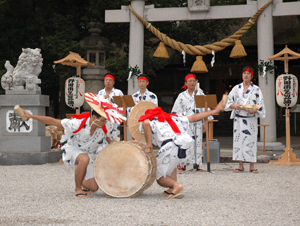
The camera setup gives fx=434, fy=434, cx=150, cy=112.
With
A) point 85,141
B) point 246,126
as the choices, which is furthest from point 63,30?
point 85,141

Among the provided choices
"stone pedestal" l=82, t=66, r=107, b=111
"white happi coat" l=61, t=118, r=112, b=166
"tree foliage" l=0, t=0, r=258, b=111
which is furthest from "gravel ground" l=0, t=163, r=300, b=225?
"tree foliage" l=0, t=0, r=258, b=111

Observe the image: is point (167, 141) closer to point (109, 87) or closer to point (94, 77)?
point (109, 87)

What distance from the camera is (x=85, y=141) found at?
447 centimetres

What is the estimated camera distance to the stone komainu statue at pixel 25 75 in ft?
26.2

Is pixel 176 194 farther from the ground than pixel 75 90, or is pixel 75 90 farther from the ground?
→ pixel 75 90

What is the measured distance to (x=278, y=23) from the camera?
1769 centimetres

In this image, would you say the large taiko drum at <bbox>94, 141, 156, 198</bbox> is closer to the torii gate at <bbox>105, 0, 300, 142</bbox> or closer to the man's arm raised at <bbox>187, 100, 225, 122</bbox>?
the man's arm raised at <bbox>187, 100, 225, 122</bbox>

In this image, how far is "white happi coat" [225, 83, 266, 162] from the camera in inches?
258

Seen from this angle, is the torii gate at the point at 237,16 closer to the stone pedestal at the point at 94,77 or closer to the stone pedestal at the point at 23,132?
the stone pedestal at the point at 94,77

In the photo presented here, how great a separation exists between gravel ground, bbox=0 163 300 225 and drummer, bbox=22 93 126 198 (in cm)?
18

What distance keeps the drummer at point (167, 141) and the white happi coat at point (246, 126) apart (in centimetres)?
241

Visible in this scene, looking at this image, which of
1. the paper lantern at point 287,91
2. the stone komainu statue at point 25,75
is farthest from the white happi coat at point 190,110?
the stone komainu statue at point 25,75

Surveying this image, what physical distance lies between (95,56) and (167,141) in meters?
7.66

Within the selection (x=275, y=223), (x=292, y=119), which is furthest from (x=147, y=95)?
(x=292, y=119)
